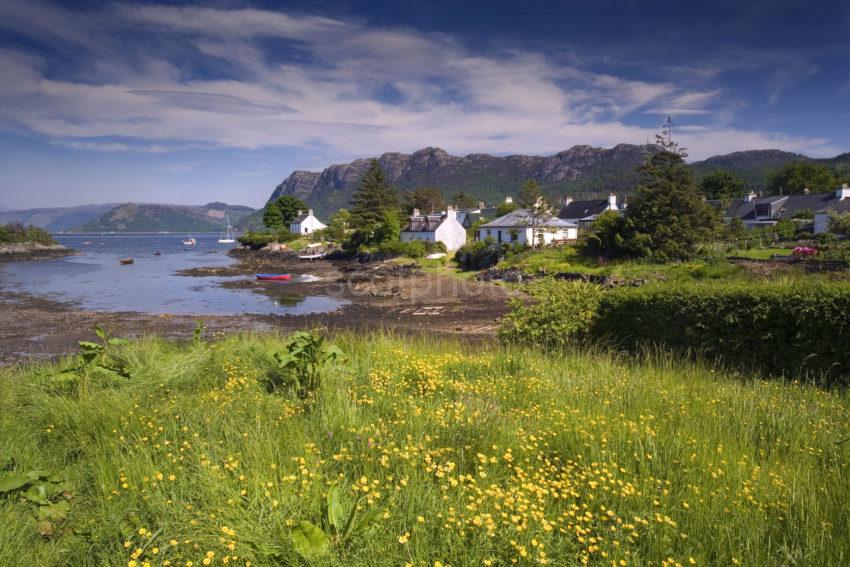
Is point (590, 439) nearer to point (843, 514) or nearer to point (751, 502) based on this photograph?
point (751, 502)

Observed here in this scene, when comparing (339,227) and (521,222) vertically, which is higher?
(339,227)

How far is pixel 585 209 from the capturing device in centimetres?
8006

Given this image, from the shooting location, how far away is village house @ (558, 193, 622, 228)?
7262cm

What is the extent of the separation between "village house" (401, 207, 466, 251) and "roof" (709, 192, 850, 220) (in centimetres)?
3279

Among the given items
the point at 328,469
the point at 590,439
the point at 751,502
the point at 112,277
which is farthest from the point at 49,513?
the point at 112,277

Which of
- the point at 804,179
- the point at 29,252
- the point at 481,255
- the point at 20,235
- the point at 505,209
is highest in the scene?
the point at 804,179

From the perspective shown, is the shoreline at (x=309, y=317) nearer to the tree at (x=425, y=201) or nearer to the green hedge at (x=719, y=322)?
the green hedge at (x=719, y=322)

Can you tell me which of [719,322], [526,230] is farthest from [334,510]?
[526,230]

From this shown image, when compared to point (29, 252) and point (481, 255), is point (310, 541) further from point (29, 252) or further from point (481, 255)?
point (29, 252)

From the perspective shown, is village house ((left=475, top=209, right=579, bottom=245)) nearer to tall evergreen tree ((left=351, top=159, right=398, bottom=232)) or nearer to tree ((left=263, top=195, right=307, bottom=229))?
tall evergreen tree ((left=351, top=159, right=398, bottom=232))

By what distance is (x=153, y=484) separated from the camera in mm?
4402

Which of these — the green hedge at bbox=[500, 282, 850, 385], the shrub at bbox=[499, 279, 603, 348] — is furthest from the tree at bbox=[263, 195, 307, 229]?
the green hedge at bbox=[500, 282, 850, 385]

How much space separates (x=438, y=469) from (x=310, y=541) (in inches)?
58.1

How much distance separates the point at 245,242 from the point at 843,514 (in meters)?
110
